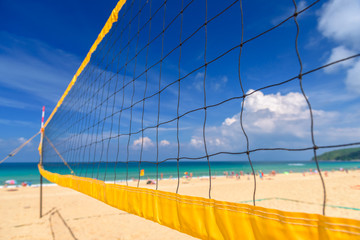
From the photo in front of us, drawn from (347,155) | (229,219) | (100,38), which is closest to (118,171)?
(100,38)

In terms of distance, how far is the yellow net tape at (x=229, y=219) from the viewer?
647 millimetres

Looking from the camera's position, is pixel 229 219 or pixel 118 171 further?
pixel 118 171

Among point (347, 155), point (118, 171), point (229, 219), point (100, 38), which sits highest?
point (100, 38)

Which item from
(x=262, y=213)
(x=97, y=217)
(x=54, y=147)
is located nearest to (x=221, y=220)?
(x=262, y=213)

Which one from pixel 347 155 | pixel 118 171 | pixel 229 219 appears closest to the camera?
pixel 229 219

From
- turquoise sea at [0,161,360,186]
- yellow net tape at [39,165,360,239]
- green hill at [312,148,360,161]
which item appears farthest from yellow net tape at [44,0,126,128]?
green hill at [312,148,360,161]

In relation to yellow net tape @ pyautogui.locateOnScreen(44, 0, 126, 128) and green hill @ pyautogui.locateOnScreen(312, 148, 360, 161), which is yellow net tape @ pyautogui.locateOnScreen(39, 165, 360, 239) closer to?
yellow net tape @ pyautogui.locateOnScreen(44, 0, 126, 128)

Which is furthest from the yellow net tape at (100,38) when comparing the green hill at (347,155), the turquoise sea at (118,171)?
the green hill at (347,155)

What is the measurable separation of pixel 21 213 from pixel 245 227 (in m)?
8.05

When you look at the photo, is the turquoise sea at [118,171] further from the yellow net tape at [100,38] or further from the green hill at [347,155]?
the green hill at [347,155]

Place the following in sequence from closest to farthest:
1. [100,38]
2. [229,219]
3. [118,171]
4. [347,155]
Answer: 1. [229,219]
2. [100,38]
3. [118,171]
4. [347,155]

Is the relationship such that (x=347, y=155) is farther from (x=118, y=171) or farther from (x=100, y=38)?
(x=100, y=38)

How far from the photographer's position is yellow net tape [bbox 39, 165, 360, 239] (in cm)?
65

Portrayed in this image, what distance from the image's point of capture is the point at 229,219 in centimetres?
97
